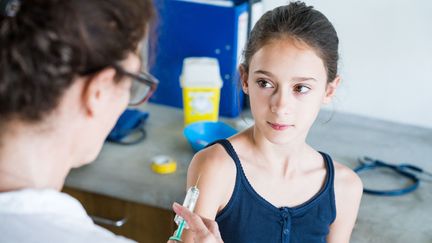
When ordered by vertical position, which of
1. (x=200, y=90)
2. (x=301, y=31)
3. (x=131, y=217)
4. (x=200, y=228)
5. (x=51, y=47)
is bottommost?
(x=131, y=217)

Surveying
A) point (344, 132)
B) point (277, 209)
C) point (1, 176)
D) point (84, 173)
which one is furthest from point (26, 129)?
point (344, 132)

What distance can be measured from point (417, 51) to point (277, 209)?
0.83 m

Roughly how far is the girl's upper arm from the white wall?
0.65 meters

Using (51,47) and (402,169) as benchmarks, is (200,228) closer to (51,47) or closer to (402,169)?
(51,47)

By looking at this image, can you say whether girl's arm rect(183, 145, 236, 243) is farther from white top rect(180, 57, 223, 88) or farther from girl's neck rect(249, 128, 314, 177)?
white top rect(180, 57, 223, 88)

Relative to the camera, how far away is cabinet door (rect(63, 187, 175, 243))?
1.57 metres

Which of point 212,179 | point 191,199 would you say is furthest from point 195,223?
point 212,179

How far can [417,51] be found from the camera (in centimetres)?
188

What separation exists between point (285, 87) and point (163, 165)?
0.50 meters

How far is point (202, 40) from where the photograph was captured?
1985 millimetres

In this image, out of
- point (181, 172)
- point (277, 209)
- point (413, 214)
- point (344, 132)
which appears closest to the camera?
point (277, 209)

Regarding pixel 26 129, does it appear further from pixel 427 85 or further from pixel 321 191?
pixel 427 85

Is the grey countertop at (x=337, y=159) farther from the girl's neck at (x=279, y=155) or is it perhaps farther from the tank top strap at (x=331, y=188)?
the girl's neck at (x=279, y=155)

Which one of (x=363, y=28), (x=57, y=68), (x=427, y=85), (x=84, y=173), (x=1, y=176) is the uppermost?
(x=57, y=68)
